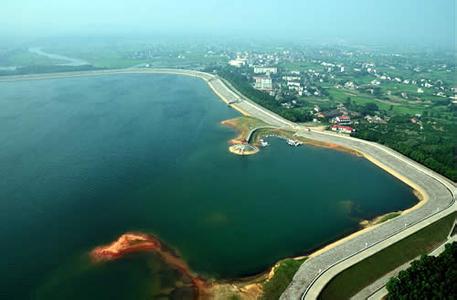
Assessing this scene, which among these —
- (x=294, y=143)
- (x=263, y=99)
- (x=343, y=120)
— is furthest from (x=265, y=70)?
(x=294, y=143)

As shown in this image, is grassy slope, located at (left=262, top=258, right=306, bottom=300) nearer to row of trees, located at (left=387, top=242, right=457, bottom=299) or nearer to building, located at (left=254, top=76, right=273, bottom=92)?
row of trees, located at (left=387, top=242, right=457, bottom=299)

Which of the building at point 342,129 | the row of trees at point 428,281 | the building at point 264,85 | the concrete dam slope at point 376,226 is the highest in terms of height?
→ the row of trees at point 428,281

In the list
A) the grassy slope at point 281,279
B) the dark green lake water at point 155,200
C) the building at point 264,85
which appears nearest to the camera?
the grassy slope at point 281,279

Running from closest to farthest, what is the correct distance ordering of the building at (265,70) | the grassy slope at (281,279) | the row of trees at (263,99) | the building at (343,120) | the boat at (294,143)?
the grassy slope at (281,279)
the boat at (294,143)
the building at (343,120)
the row of trees at (263,99)
the building at (265,70)

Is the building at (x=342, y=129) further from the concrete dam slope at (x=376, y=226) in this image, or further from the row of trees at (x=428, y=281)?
the row of trees at (x=428, y=281)

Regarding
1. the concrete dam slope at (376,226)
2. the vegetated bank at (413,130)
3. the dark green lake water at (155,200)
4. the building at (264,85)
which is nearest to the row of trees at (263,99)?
the vegetated bank at (413,130)

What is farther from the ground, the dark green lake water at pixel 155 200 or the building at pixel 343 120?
the dark green lake water at pixel 155 200
